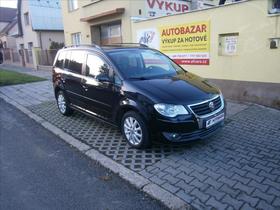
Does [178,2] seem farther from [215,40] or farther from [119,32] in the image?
[215,40]

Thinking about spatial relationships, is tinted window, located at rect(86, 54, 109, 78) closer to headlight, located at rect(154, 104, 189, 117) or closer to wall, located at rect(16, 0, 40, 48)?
headlight, located at rect(154, 104, 189, 117)

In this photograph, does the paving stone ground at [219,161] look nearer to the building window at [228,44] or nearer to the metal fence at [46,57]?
the building window at [228,44]

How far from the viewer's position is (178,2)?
13.5m

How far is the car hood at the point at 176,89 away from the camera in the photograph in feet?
13.9

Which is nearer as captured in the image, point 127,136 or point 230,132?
point 127,136

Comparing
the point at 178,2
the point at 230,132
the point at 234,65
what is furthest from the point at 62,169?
the point at 178,2

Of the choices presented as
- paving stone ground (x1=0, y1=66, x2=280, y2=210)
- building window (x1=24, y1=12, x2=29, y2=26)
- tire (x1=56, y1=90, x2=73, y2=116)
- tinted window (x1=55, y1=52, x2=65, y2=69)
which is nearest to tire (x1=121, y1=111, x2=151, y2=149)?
paving stone ground (x1=0, y1=66, x2=280, y2=210)

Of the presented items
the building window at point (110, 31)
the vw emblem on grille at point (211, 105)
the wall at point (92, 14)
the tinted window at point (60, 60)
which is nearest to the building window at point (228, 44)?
the vw emblem on grille at point (211, 105)

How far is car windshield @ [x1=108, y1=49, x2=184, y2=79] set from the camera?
498cm

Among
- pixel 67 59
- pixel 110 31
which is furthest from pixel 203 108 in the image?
pixel 110 31

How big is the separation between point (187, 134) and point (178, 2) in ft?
35.4

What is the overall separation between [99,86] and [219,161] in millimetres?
2542

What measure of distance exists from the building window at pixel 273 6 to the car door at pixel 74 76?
4639 millimetres

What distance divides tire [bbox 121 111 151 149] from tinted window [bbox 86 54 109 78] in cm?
97
